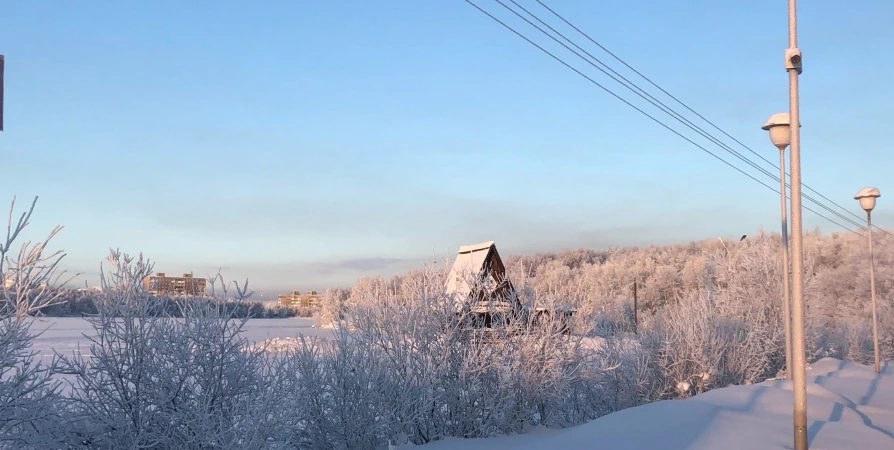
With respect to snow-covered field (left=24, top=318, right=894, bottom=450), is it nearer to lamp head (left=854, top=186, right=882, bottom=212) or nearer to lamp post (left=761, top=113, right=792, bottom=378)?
lamp post (left=761, top=113, right=792, bottom=378)

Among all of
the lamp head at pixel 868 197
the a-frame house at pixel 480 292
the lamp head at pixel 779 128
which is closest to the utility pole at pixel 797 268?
the lamp head at pixel 779 128

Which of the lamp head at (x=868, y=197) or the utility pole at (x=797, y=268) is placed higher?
the lamp head at (x=868, y=197)

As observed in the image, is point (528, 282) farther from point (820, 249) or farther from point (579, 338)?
point (820, 249)

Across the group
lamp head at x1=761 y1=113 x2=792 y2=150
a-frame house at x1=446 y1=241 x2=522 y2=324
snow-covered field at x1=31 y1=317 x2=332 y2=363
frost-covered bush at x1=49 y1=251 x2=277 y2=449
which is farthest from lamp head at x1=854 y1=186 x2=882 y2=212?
frost-covered bush at x1=49 y1=251 x2=277 y2=449

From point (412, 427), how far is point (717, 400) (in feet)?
18.2

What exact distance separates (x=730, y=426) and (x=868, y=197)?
10.6 metres

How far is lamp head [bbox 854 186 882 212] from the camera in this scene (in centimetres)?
1775

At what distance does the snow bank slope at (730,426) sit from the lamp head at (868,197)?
556cm

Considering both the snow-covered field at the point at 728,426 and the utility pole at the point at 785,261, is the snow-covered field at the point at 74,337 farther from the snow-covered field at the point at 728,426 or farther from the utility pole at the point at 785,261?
the utility pole at the point at 785,261

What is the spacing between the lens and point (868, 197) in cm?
1786

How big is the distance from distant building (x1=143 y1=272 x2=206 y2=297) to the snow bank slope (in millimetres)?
4741

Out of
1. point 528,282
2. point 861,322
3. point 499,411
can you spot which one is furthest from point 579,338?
point 861,322

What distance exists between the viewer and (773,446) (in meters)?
9.19

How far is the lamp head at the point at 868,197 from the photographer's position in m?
17.8
